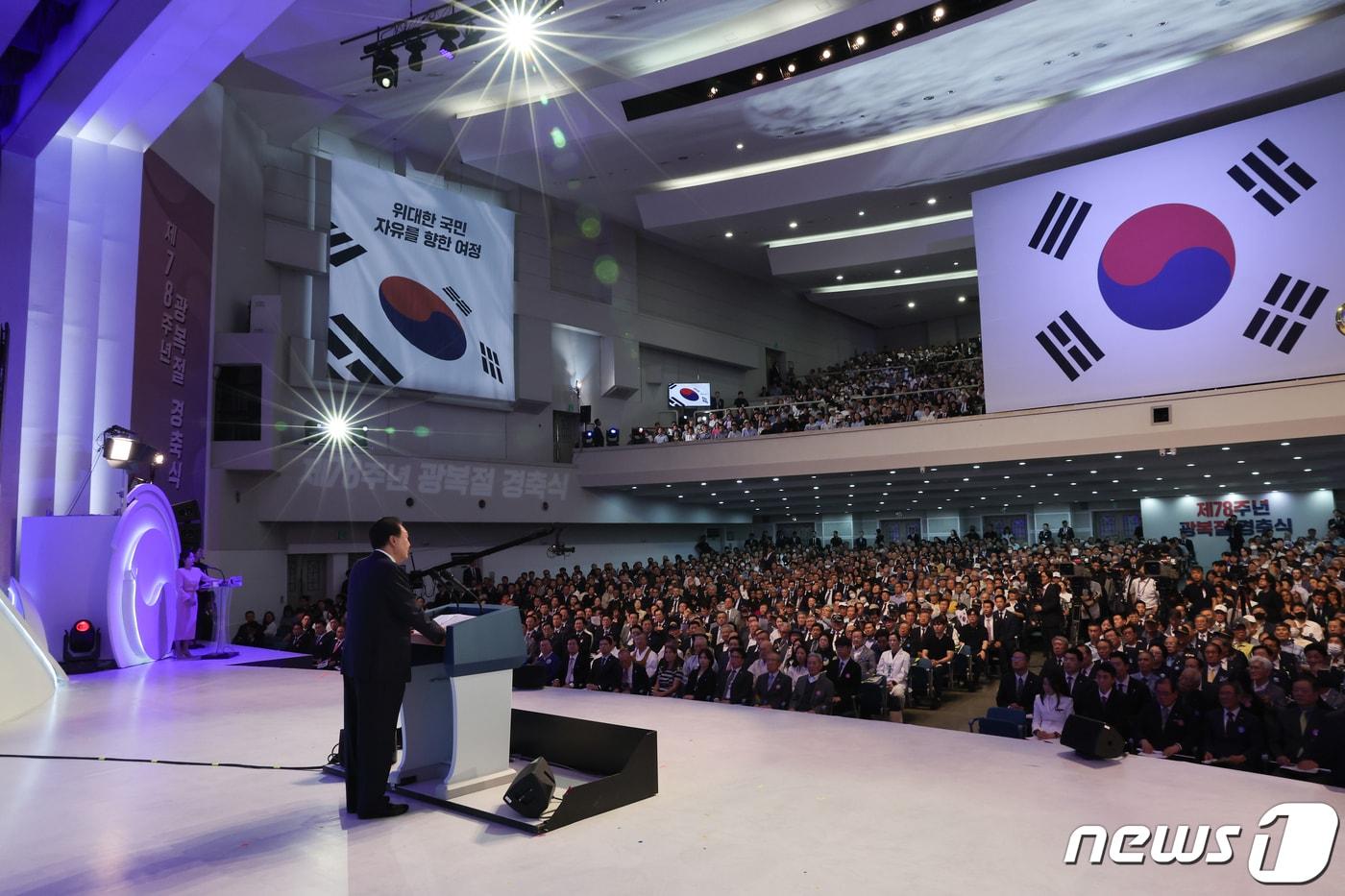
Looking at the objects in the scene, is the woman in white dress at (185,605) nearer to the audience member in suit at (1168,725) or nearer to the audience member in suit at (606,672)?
the audience member in suit at (606,672)

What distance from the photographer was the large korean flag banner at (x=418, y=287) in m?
16.5

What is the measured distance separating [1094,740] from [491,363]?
53.7 ft

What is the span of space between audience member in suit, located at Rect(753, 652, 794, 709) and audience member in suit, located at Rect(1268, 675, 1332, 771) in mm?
2971

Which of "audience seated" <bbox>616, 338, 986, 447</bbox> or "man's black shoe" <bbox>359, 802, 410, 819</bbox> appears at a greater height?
"audience seated" <bbox>616, 338, 986, 447</bbox>

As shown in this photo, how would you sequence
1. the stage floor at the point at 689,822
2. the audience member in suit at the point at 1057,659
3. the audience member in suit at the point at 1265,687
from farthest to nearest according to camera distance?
the audience member in suit at the point at 1057,659
the audience member in suit at the point at 1265,687
the stage floor at the point at 689,822

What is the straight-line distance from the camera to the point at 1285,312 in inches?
546

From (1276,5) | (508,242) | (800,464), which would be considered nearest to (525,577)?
(800,464)

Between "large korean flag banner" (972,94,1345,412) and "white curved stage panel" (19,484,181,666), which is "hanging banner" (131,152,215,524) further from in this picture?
"large korean flag banner" (972,94,1345,412)

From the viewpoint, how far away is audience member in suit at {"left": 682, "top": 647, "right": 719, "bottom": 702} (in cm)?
701

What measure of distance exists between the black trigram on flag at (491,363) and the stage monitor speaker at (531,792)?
53.0 ft

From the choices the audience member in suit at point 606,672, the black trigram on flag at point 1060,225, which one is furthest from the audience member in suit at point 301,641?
the black trigram on flag at point 1060,225

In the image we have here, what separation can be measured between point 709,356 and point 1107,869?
2259cm

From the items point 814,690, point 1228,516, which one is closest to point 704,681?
point 814,690

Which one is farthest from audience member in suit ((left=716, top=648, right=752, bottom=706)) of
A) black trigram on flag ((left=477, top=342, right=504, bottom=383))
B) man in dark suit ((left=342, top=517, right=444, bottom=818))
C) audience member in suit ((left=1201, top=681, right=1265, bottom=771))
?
black trigram on flag ((left=477, top=342, right=504, bottom=383))
